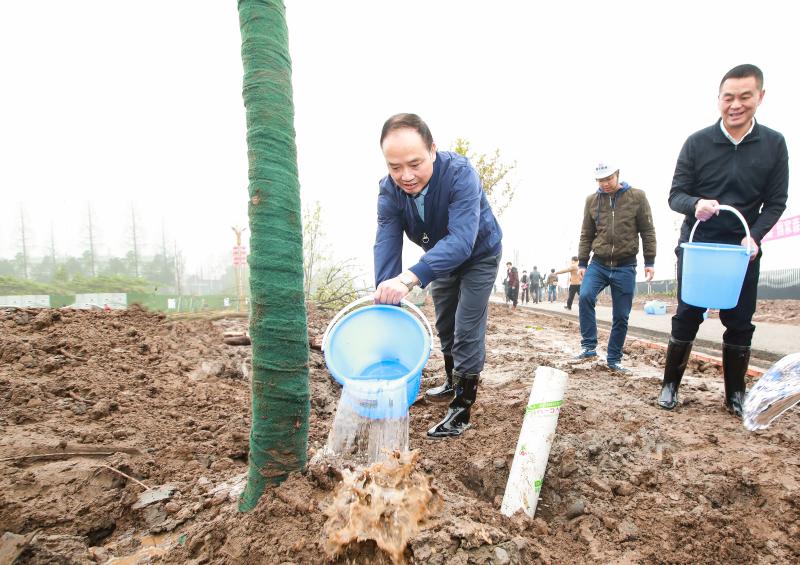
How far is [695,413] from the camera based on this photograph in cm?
269

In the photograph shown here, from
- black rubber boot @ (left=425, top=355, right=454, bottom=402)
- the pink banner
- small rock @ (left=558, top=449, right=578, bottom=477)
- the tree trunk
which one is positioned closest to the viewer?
the tree trunk

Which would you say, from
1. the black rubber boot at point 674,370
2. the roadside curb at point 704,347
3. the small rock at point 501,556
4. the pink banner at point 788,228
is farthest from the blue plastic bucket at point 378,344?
the pink banner at point 788,228

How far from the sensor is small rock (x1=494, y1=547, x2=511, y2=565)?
44.8 inches

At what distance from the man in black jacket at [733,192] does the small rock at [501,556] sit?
2.13 m

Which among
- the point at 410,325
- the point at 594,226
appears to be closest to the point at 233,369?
the point at 410,325

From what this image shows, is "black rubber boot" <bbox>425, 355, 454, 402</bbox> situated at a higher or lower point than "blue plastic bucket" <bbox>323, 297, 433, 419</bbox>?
lower

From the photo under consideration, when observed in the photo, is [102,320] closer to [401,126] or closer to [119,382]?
[119,382]

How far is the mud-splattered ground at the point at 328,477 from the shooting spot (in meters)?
1.29

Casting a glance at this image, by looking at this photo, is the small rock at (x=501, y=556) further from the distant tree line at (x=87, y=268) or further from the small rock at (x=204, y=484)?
the distant tree line at (x=87, y=268)

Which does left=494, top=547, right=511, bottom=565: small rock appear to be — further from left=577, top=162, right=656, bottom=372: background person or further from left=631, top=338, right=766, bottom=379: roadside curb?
left=631, top=338, right=766, bottom=379: roadside curb

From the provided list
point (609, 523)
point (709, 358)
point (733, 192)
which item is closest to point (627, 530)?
point (609, 523)

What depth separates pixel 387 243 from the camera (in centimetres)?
249

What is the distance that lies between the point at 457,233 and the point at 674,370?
182 cm

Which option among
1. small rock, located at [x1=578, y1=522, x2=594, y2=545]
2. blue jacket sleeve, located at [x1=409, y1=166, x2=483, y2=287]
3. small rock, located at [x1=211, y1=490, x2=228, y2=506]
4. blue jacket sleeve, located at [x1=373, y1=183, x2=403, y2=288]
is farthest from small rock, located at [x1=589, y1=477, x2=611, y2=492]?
small rock, located at [x1=211, y1=490, x2=228, y2=506]
